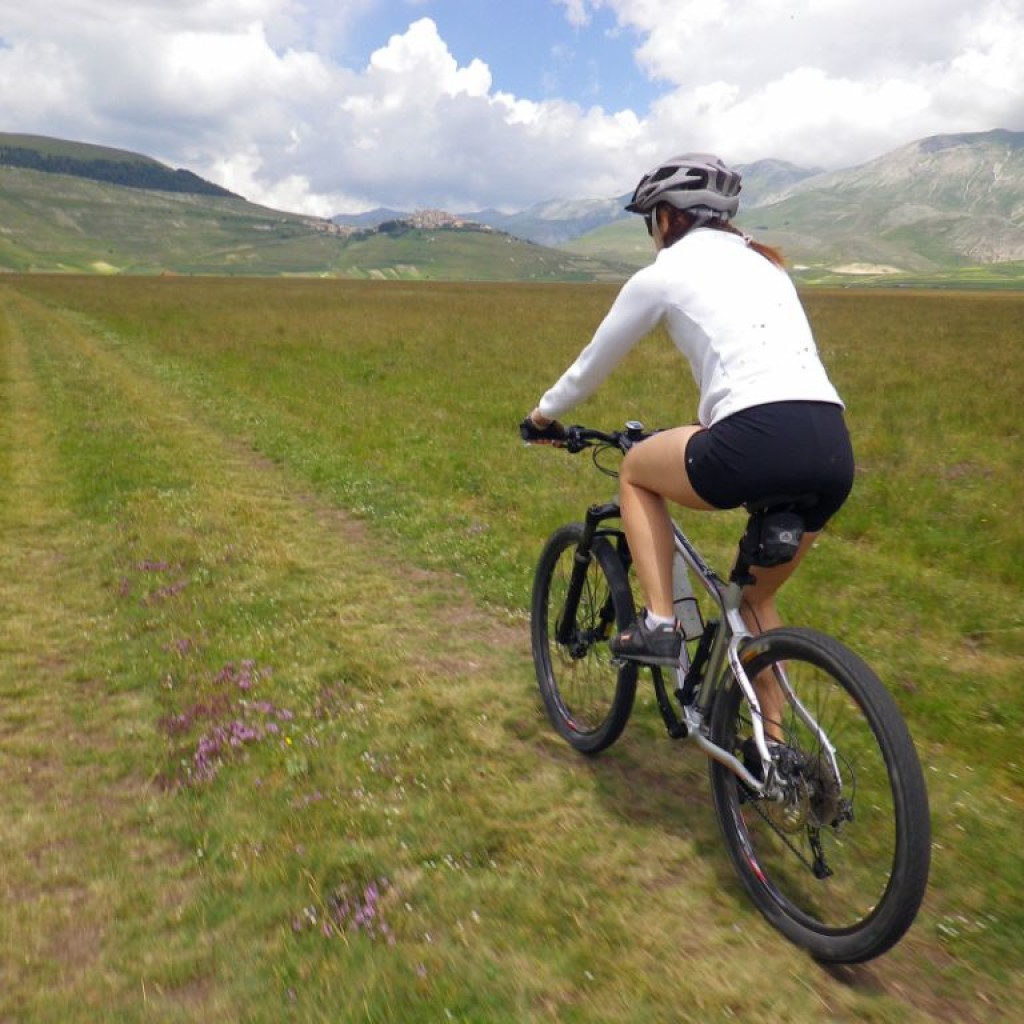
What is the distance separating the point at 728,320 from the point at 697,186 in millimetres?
831

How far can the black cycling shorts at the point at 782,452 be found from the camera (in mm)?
3570

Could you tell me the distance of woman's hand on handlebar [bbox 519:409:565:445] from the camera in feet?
16.5

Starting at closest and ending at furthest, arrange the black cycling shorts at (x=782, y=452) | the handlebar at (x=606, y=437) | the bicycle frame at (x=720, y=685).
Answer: the black cycling shorts at (x=782, y=452) → the bicycle frame at (x=720, y=685) → the handlebar at (x=606, y=437)

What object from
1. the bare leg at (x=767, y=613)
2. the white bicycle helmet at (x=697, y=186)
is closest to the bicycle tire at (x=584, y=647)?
the bare leg at (x=767, y=613)

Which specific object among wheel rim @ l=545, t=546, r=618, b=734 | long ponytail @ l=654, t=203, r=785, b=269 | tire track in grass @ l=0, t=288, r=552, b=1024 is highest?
long ponytail @ l=654, t=203, r=785, b=269

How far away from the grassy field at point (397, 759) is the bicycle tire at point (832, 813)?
8.5 inches

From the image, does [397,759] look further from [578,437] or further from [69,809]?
[578,437]

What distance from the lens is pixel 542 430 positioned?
510 centimetres

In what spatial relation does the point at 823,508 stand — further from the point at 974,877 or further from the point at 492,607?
the point at 492,607

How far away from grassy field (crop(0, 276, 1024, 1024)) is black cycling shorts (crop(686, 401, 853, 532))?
83.3 inches

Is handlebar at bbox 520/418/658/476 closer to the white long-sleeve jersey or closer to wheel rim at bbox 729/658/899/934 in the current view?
the white long-sleeve jersey

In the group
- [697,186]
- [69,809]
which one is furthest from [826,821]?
[69,809]

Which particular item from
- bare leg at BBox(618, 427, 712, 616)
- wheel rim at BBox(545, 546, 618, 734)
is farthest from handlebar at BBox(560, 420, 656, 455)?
wheel rim at BBox(545, 546, 618, 734)

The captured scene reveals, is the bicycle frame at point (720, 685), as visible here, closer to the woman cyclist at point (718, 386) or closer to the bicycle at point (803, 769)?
the bicycle at point (803, 769)
